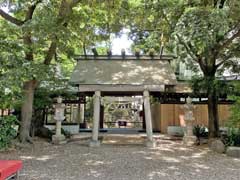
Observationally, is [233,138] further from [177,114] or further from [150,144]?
[177,114]

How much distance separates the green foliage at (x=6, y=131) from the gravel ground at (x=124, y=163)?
573 mm

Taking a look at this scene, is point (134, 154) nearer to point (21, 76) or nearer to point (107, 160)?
point (107, 160)

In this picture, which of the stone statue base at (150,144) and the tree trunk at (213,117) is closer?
the stone statue base at (150,144)

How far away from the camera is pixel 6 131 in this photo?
11484 millimetres

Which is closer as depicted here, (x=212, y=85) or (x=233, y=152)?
(x=233, y=152)

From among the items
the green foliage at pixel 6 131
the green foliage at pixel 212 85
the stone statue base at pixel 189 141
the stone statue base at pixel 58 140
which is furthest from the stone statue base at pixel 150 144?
the green foliage at pixel 6 131

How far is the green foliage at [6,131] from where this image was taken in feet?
→ 36.8

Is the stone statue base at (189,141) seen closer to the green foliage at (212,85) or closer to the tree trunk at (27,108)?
the green foliage at (212,85)

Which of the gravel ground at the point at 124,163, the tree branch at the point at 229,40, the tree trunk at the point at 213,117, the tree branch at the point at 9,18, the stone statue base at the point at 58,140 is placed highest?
the tree branch at the point at 9,18

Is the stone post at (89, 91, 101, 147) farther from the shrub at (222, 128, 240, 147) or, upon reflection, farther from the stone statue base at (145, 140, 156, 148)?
the shrub at (222, 128, 240, 147)

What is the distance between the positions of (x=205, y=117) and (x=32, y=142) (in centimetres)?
1026

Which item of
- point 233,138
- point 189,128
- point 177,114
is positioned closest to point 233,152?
point 233,138

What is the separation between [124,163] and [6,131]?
4995 millimetres

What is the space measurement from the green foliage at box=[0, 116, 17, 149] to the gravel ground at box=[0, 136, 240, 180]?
0.57 m
